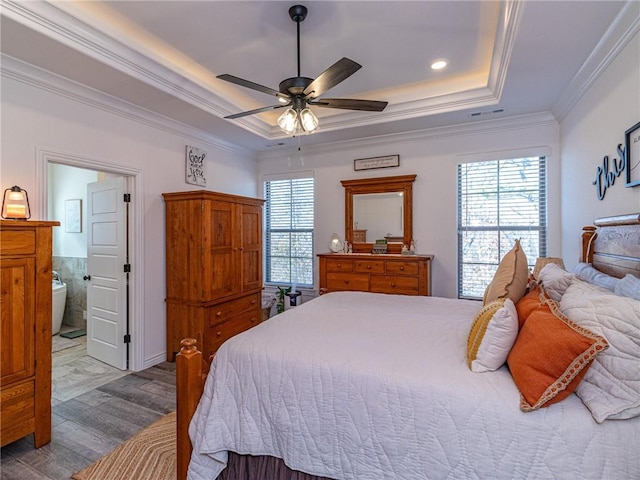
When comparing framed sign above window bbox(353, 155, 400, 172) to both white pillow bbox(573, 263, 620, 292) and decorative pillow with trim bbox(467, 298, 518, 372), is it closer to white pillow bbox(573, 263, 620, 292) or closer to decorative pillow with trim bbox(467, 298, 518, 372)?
white pillow bbox(573, 263, 620, 292)

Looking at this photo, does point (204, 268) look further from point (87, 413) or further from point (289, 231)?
point (289, 231)

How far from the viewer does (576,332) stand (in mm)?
1185

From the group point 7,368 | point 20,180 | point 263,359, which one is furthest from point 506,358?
point 20,180

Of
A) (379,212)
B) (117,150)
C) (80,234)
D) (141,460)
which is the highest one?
(117,150)

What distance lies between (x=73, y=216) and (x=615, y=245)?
20.3 feet

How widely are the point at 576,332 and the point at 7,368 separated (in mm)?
3075

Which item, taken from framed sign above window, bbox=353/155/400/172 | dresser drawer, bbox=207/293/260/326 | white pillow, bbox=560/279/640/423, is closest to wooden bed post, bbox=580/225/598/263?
white pillow, bbox=560/279/640/423

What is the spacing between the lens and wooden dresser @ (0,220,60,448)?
Answer: 6.71ft

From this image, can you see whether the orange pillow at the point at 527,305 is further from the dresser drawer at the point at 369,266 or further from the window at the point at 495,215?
the window at the point at 495,215

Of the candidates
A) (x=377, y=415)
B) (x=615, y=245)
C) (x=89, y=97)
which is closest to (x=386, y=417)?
(x=377, y=415)

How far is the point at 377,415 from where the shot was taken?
52.1 inches

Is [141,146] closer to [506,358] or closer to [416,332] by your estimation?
[416,332]

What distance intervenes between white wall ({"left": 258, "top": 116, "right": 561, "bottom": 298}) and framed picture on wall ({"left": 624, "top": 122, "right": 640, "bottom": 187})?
1.73 meters

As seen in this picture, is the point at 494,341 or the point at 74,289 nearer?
the point at 494,341
